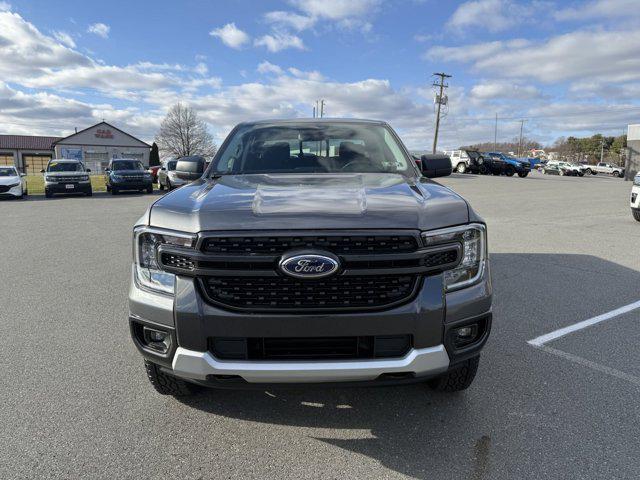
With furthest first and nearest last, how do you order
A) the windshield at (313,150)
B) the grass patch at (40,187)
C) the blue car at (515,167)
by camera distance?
the blue car at (515,167) < the grass patch at (40,187) < the windshield at (313,150)

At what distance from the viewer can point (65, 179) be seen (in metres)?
20.7

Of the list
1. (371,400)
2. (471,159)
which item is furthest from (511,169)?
(371,400)

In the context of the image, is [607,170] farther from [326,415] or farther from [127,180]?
[326,415]

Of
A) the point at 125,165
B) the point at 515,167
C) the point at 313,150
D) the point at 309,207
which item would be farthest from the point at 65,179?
the point at 515,167

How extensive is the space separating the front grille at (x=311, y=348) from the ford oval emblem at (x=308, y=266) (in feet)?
1.06

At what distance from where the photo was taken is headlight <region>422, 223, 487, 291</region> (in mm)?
2338

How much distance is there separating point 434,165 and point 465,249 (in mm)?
1749

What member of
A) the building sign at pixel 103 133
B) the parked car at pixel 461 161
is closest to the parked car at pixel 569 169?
the parked car at pixel 461 161

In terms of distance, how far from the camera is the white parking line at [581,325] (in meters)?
3.92

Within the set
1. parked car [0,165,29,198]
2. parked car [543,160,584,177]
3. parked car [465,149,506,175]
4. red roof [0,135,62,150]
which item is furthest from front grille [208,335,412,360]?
red roof [0,135,62,150]

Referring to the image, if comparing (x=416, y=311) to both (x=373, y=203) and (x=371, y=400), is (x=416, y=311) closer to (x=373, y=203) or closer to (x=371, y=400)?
(x=373, y=203)

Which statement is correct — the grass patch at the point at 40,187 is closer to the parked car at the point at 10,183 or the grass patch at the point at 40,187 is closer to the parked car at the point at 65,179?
the parked car at the point at 65,179

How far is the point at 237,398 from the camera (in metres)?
2.99

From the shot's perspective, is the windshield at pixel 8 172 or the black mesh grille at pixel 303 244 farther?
the windshield at pixel 8 172
